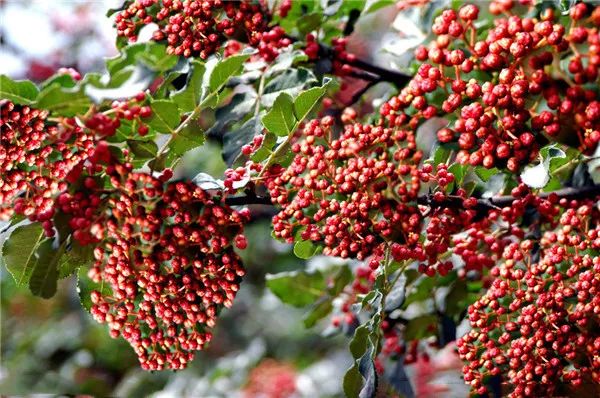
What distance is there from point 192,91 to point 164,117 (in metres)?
0.07

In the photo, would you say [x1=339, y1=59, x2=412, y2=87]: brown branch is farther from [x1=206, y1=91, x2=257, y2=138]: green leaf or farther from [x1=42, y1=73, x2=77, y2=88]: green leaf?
[x1=42, y1=73, x2=77, y2=88]: green leaf

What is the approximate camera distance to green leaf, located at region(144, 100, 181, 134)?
1.33 metres

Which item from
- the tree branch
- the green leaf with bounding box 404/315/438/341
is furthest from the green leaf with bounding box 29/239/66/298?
the green leaf with bounding box 404/315/438/341

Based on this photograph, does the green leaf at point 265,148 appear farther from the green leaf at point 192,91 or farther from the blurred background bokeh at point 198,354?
the blurred background bokeh at point 198,354

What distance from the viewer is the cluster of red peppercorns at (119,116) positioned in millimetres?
1246

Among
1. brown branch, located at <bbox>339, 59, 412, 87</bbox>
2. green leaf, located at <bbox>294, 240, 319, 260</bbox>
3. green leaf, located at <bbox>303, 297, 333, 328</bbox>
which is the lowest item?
green leaf, located at <bbox>303, 297, 333, 328</bbox>

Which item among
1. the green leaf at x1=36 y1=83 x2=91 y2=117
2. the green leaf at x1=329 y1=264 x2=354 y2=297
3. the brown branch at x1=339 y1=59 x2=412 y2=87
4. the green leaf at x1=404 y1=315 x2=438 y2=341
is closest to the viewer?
the green leaf at x1=36 y1=83 x2=91 y2=117

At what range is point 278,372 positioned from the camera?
3084mm

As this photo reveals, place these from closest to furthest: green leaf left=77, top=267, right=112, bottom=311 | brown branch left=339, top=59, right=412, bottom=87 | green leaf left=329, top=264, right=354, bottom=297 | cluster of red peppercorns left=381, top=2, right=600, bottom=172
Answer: cluster of red peppercorns left=381, top=2, right=600, bottom=172 < green leaf left=77, top=267, right=112, bottom=311 < brown branch left=339, top=59, right=412, bottom=87 < green leaf left=329, top=264, right=354, bottom=297

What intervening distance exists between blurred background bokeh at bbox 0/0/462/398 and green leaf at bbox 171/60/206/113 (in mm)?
1290

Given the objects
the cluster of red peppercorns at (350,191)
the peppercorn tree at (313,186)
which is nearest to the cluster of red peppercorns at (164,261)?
the peppercorn tree at (313,186)

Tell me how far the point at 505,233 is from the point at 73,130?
98cm

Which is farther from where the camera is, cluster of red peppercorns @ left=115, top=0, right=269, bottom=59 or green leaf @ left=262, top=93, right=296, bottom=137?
cluster of red peppercorns @ left=115, top=0, right=269, bottom=59

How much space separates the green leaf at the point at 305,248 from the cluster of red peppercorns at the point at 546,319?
346 millimetres
